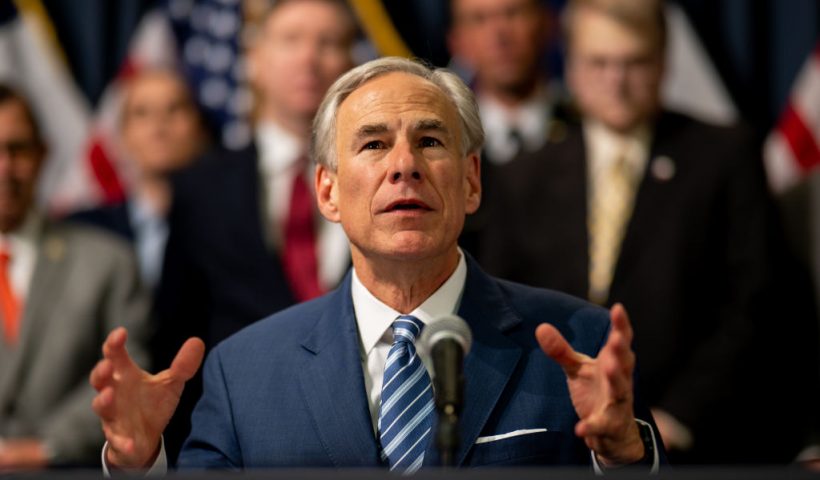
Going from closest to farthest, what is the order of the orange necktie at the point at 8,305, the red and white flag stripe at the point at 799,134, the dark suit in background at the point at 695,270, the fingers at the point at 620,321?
the fingers at the point at 620,321 < the dark suit in background at the point at 695,270 < the orange necktie at the point at 8,305 < the red and white flag stripe at the point at 799,134

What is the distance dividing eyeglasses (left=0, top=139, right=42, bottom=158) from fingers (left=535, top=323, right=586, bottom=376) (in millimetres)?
2478

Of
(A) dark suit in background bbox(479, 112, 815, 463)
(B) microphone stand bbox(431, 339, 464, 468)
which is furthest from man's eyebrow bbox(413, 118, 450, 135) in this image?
(A) dark suit in background bbox(479, 112, 815, 463)

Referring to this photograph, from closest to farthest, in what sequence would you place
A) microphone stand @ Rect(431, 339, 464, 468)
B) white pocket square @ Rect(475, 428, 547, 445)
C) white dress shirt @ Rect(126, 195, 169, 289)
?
microphone stand @ Rect(431, 339, 464, 468)
white pocket square @ Rect(475, 428, 547, 445)
white dress shirt @ Rect(126, 195, 169, 289)

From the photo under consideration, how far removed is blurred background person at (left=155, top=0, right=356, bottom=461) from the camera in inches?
141

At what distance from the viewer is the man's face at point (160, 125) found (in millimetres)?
4285

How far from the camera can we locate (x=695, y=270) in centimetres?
353

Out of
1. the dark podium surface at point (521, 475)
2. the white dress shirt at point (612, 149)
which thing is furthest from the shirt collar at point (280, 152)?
the dark podium surface at point (521, 475)

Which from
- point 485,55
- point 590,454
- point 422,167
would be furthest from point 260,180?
point 590,454

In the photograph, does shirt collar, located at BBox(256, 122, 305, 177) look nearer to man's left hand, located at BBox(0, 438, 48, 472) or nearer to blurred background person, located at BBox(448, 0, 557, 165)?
blurred background person, located at BBox(448, 0, 557, 165)

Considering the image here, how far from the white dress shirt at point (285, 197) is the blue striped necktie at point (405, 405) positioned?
4.38 ft

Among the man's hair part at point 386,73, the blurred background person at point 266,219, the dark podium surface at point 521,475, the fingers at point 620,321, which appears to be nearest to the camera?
the dark podium surface at point 521,475

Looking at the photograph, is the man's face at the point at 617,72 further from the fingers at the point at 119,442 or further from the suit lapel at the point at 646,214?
the fingers at the point at 119,442

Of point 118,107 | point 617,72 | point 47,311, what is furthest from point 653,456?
point 118,107

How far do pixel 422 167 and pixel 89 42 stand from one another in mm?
2691
